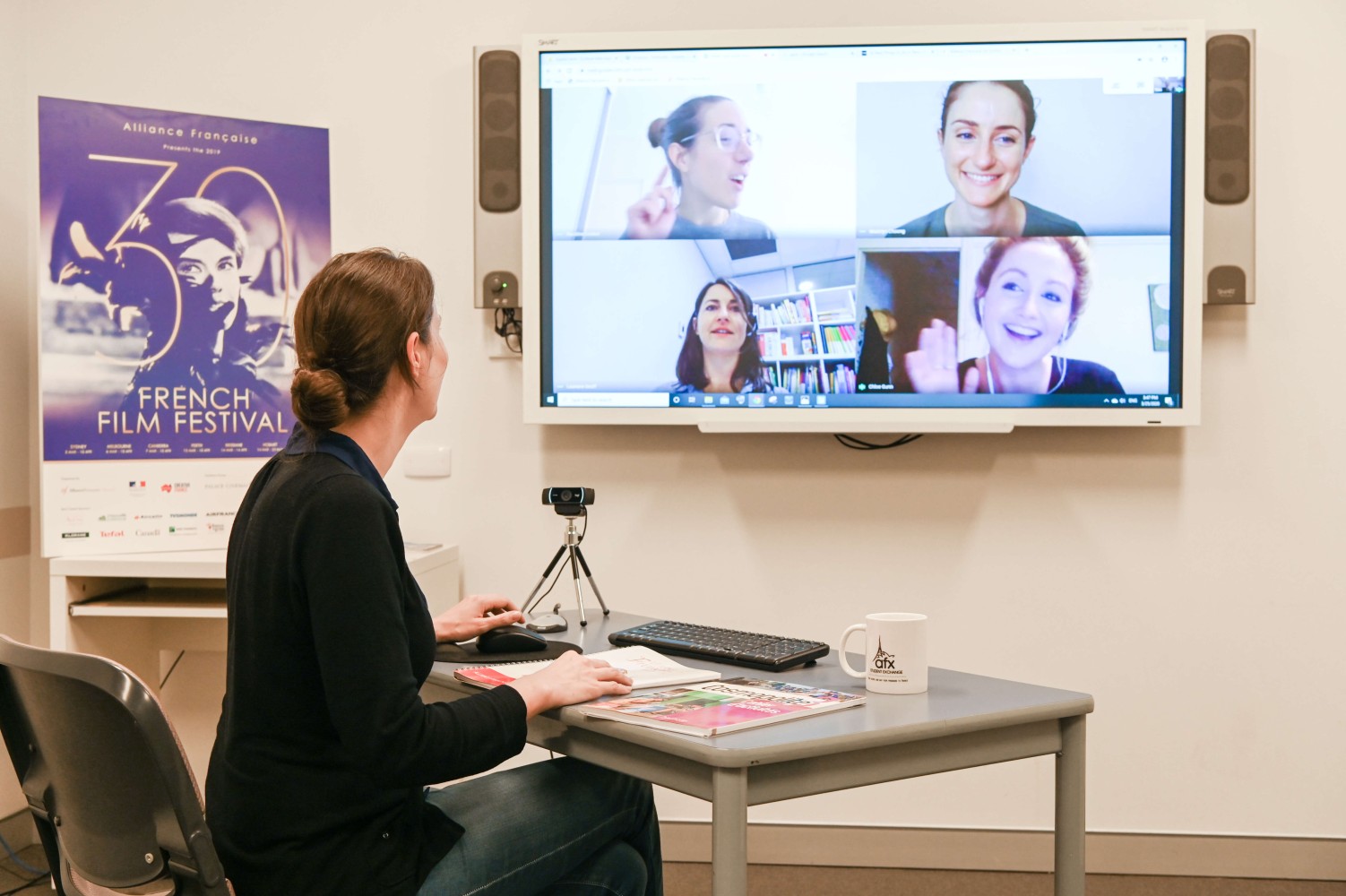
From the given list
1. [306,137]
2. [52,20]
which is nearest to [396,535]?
[306,137]

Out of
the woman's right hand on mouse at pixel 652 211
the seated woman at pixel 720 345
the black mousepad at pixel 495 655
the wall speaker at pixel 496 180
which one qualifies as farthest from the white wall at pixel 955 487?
the black mousepad at pixel 495 655

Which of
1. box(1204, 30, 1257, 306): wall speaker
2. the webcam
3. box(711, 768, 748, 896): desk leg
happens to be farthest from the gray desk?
box(1204, 30, 1257, 306): wall speaker

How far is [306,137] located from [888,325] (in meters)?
1.49

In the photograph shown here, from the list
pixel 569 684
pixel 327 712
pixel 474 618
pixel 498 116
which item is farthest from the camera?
pixel 498 116

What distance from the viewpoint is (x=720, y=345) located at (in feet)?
9.20

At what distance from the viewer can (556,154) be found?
2.83 meters

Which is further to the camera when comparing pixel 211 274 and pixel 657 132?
pixel 657 132

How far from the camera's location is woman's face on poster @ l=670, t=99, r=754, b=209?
9.17ft

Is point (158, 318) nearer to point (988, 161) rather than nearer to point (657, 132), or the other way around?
point (657, 132)

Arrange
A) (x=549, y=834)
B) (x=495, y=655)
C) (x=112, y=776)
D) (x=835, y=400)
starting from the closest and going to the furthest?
(x=112, y=776) → (x=549, y=834) → (x=495, y=655) → (x=835, y=400)

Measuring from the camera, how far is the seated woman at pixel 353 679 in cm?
124

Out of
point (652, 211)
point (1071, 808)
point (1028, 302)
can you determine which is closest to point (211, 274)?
point (652, 211)

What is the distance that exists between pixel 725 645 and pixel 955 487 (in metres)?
1.34

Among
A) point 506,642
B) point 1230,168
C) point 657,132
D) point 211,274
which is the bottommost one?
point 506,642
